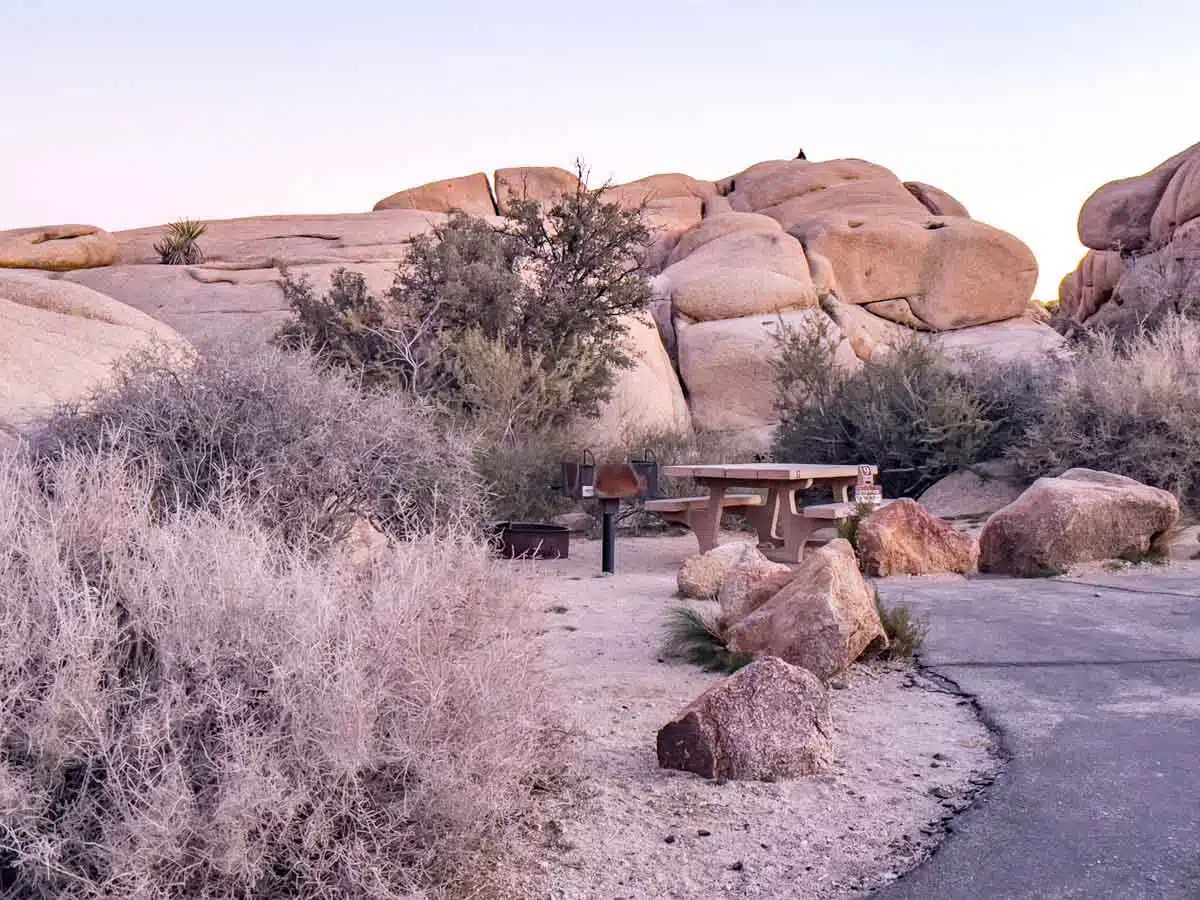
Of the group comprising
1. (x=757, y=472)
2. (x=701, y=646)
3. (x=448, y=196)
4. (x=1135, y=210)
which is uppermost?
(x=448, y=196)

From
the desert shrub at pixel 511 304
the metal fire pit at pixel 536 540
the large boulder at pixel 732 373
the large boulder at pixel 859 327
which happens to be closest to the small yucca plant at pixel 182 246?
the desert shrub at pixel 511 304

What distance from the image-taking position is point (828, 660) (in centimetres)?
536

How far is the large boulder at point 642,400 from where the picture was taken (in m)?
16.5

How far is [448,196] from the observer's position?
36625 mm

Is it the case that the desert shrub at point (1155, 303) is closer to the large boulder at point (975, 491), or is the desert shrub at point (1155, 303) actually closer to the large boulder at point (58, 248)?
the large boulder at point (975, 491)

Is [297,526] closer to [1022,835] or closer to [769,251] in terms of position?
[1022,835]

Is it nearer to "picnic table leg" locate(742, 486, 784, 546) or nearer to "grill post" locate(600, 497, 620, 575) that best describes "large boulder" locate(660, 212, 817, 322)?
"picnic table leg" locate(742, 486, 784, 546)

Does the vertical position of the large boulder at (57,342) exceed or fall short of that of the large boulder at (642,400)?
it exceeds it

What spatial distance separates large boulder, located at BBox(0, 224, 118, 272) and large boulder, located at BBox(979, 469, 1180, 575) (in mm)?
23324

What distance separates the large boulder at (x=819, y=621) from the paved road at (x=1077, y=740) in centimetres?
50

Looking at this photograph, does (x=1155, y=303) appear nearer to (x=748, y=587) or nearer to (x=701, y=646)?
(x=748, y=587)

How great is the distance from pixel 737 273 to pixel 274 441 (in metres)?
18.4

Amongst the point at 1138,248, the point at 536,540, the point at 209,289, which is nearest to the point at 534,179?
the point at 209,289

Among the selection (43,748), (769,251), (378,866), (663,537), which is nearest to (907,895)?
(378,866)
